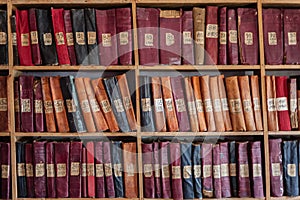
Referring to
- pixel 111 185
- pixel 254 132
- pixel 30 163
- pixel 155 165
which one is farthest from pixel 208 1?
pixel 30 163

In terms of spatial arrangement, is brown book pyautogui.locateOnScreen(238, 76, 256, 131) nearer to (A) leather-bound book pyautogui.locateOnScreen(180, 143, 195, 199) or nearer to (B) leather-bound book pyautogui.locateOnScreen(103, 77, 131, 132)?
(A) leather-bound book pyautogui.locateOnScreen(180, 143, 195, 199)

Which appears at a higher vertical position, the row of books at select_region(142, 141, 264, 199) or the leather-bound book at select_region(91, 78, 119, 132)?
the leather-bound book at select_region(91, 78, 119, 132)

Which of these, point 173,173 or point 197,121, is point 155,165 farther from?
point 197,121

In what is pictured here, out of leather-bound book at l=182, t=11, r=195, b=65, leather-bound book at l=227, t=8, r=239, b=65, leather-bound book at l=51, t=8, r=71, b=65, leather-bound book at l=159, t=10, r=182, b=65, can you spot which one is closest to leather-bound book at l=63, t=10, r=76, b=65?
leather-bound book at l=51, t=8, r=71, b=65

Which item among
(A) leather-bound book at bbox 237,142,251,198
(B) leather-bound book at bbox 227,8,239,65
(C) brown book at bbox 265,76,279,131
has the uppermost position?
(B) leather-bound book at bbox 227,8,239,65

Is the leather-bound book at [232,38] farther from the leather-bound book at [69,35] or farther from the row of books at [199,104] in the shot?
the leather-bound book at [69,35]

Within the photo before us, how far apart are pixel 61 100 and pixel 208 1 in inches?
35.5

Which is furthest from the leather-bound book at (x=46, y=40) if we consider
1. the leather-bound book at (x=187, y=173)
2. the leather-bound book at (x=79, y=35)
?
the leather-bound book at (x=187, y=173)

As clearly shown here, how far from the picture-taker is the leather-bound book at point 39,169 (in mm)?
1932

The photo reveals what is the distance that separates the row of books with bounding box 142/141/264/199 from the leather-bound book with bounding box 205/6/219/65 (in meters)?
0.45

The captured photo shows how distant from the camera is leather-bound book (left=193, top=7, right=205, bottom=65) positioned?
194cm

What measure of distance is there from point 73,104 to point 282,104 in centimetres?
106

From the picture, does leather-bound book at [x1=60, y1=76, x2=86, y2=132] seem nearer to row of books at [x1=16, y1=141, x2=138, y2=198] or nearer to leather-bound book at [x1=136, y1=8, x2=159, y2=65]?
row of books at [x1=16, y1=141, x2=138, y2=198]

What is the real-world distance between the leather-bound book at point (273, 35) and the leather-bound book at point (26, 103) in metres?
1.23
